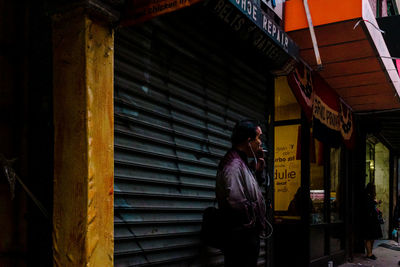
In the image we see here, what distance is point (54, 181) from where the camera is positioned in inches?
108

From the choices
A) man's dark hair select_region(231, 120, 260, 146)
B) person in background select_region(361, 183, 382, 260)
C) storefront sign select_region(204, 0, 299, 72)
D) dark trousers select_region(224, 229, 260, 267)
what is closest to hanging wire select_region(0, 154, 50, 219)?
dark trousers select_region(224, 229, 260, 267)

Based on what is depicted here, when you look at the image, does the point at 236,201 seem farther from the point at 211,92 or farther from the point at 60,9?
the point at 60,9

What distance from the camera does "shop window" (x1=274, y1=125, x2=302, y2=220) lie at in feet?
27.2

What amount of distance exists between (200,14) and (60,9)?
192 cm

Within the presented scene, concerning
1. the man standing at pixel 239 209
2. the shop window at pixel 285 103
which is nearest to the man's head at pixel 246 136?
the man standing at pixel 239 209

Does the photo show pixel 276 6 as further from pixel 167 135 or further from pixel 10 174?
pixel 10 174

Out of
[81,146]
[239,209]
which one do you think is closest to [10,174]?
[81,146]

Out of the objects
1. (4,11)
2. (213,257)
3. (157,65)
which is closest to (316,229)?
(213,257)

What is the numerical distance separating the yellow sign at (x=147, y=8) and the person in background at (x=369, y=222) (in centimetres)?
947

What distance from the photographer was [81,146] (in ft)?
8.80

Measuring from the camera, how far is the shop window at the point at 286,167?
27.2ft

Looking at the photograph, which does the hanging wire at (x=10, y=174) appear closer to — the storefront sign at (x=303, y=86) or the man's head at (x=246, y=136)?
the man's head at (x=246, y=136)

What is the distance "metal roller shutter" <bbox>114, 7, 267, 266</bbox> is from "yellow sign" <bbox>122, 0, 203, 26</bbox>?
0.48 metres

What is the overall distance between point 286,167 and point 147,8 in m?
6.29
